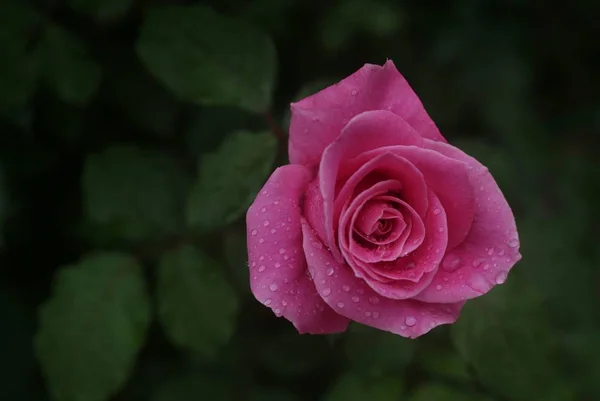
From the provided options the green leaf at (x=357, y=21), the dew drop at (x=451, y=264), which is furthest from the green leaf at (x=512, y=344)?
the green leaf at (x=357, y=21)

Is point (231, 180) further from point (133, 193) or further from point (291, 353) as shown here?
point (291, 353)

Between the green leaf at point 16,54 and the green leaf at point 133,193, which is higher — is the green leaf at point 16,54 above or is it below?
above

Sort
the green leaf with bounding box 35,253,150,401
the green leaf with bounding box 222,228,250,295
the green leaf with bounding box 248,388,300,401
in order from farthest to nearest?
the green leaf with bounding box 248,388,300,401
the green leaf with bounding box 222,228,250,295
the green leaf with bounding box 35,253,150,401

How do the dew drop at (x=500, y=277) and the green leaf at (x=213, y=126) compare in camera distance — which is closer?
the dew drop at (x=500, y=277)

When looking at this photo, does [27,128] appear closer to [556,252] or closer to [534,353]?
[534,353]

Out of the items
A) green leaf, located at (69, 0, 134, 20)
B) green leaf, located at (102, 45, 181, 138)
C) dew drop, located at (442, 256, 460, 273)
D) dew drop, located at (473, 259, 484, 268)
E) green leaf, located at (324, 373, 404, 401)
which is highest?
green leaf, located at (69, 0, 134, 20)

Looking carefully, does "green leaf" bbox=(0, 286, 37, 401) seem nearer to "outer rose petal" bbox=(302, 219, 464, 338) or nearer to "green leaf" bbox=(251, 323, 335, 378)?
"green leaf" bbox=(251, 323, 335, 378)

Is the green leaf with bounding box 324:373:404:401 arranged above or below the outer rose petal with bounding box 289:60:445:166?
below

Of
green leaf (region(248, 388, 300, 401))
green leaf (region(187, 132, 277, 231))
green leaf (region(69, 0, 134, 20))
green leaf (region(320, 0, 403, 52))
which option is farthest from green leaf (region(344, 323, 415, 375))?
green leaf (region(69, 0, 134, 20))

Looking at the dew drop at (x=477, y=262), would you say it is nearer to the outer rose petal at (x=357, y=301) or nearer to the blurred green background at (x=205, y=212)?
the outer rose petal at (x=357, y=301)
